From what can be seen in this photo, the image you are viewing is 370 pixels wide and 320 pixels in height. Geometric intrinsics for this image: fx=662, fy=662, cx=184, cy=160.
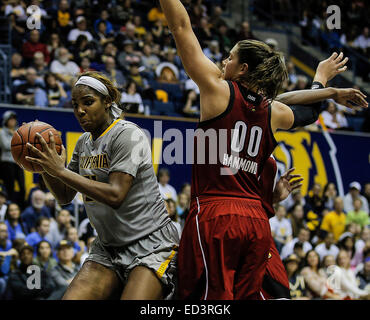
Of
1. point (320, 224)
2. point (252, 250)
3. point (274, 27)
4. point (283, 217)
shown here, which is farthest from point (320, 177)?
point (252, 250)

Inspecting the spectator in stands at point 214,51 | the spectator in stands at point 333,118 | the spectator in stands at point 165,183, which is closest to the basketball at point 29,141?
the spectator in stands at point 165,183

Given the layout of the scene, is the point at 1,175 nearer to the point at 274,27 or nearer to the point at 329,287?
the point at 329,287

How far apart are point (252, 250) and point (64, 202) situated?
1254mm

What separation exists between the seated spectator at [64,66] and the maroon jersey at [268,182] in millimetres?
7016

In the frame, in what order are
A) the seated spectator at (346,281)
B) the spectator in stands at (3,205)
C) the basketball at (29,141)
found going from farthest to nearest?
the seated spectator at (346,281) → the spectator in stands at (3,205) → the basketball at (29,141)

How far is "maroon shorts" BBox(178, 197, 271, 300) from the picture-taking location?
3600 millimetres

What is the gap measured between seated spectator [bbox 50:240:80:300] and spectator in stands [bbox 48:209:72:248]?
10.6 inches

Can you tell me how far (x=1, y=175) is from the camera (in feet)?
29.9

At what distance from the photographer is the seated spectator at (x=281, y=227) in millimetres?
10586

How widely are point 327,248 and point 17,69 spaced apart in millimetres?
5800

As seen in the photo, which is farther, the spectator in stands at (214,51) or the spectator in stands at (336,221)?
the spectator in stands at (214,51)

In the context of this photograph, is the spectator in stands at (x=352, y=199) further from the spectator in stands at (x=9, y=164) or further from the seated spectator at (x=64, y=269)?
the spectator in stands at (x=9, y=164)

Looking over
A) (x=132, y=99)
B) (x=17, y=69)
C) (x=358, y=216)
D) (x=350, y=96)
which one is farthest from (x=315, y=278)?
(x=350, y=96)

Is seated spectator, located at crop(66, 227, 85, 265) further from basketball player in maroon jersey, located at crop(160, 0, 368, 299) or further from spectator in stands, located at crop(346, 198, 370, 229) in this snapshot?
spectator in stands, located at crop(346, 198, 370, 229)
